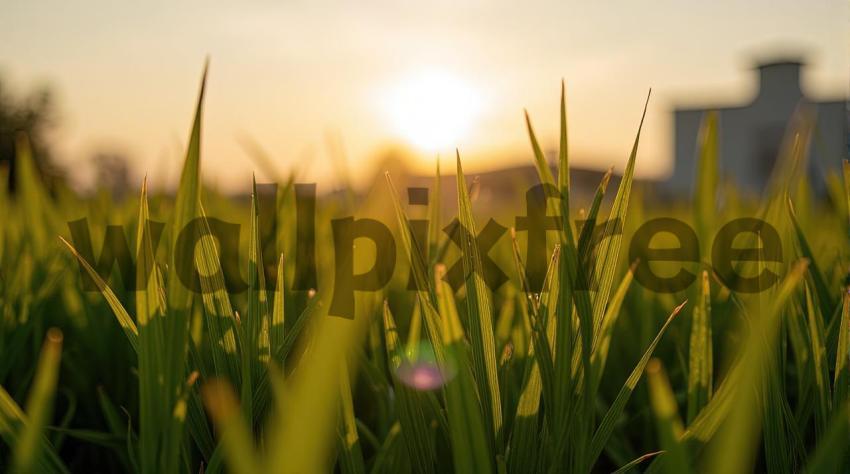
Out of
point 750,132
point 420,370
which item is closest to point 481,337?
point 420,370

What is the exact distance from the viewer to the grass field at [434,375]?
9.2 inches

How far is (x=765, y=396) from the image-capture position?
35 cm

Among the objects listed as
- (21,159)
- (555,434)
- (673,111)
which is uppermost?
(673,111)

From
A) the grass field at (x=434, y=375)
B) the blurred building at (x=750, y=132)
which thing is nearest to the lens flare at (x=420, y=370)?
the grass field at (x=434, y=375)

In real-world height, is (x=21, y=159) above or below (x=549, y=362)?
above

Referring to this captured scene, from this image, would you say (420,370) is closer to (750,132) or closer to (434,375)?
(434,375)

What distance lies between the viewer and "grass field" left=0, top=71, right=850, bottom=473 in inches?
9.2

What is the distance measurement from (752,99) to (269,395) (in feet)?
64.1

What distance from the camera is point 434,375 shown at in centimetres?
39

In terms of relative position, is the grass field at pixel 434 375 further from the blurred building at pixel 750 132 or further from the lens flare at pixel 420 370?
the blurred building at pixel 750 132

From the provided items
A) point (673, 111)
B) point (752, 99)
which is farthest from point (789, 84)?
point (673, 111)

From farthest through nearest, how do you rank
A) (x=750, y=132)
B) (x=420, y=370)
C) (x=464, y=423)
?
(x=750, y=132) < (x=420, y=370) < (x=464, y=423)

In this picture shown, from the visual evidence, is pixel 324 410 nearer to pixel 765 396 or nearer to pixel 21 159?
Answer: pixel 765 396

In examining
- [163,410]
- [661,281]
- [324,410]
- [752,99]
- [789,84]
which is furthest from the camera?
[752,99]
